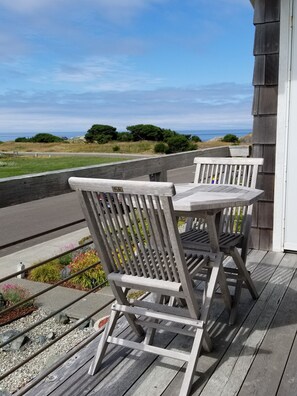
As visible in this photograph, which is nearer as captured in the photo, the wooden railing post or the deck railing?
the deck railing

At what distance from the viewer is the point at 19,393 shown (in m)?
1.60

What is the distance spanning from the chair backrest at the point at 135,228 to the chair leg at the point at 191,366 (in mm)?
236

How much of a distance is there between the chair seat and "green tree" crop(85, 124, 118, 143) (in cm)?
3121

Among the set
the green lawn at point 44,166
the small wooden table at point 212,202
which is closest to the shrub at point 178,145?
the green lawn at point 44,166

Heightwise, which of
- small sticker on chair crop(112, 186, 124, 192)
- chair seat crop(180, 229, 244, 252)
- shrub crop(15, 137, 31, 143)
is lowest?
chair seat crop(180, 229, 244, 252)

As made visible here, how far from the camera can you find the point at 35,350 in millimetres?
3910

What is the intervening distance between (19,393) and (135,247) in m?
0.74

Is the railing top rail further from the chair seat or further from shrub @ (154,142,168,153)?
shrub @ (154,142,168,153)

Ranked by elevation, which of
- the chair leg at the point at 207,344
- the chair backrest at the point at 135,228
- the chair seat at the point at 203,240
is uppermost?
the chair backrest at the point at 135,228

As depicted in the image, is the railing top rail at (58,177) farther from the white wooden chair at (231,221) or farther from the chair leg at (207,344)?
the chair leg at (207,344)

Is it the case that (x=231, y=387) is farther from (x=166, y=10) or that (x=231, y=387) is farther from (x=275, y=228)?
(x=166, y=10)

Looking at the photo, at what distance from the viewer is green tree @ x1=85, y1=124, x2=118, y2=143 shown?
3328 cm


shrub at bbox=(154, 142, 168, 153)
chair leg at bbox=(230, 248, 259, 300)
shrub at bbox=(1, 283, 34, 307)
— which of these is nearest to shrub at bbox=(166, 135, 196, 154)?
shrub at bbox=(154, 142, 168, 153)

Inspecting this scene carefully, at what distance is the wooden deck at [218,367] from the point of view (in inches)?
65.3
